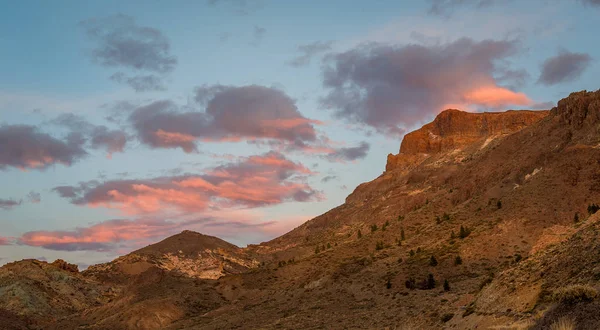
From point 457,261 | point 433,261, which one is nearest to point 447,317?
point 457,261

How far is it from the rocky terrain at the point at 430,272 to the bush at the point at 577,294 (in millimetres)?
41

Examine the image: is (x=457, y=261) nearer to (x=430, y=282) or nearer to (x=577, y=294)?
(x=430, y=282)

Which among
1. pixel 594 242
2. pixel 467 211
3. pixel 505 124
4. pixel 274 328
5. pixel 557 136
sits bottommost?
pixel 274 328

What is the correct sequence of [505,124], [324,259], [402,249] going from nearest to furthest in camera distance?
[402,249], [324,259], [505,124]

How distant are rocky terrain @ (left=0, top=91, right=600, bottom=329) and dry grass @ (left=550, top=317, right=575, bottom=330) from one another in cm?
12

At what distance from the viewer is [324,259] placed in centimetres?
7419

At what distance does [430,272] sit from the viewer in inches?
2094

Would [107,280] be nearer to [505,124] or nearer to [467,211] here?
[467,211]

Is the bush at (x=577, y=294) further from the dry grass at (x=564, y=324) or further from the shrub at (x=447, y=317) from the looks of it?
the shrub at (x=447, y=317)

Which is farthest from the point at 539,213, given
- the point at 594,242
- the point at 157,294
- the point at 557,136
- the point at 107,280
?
the point at 107,280

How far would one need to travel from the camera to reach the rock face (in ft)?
496

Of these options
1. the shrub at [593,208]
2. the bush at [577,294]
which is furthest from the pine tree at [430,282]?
the bush at [577,294]

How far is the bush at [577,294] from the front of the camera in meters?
15.1

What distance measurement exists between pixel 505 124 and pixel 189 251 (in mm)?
96617
